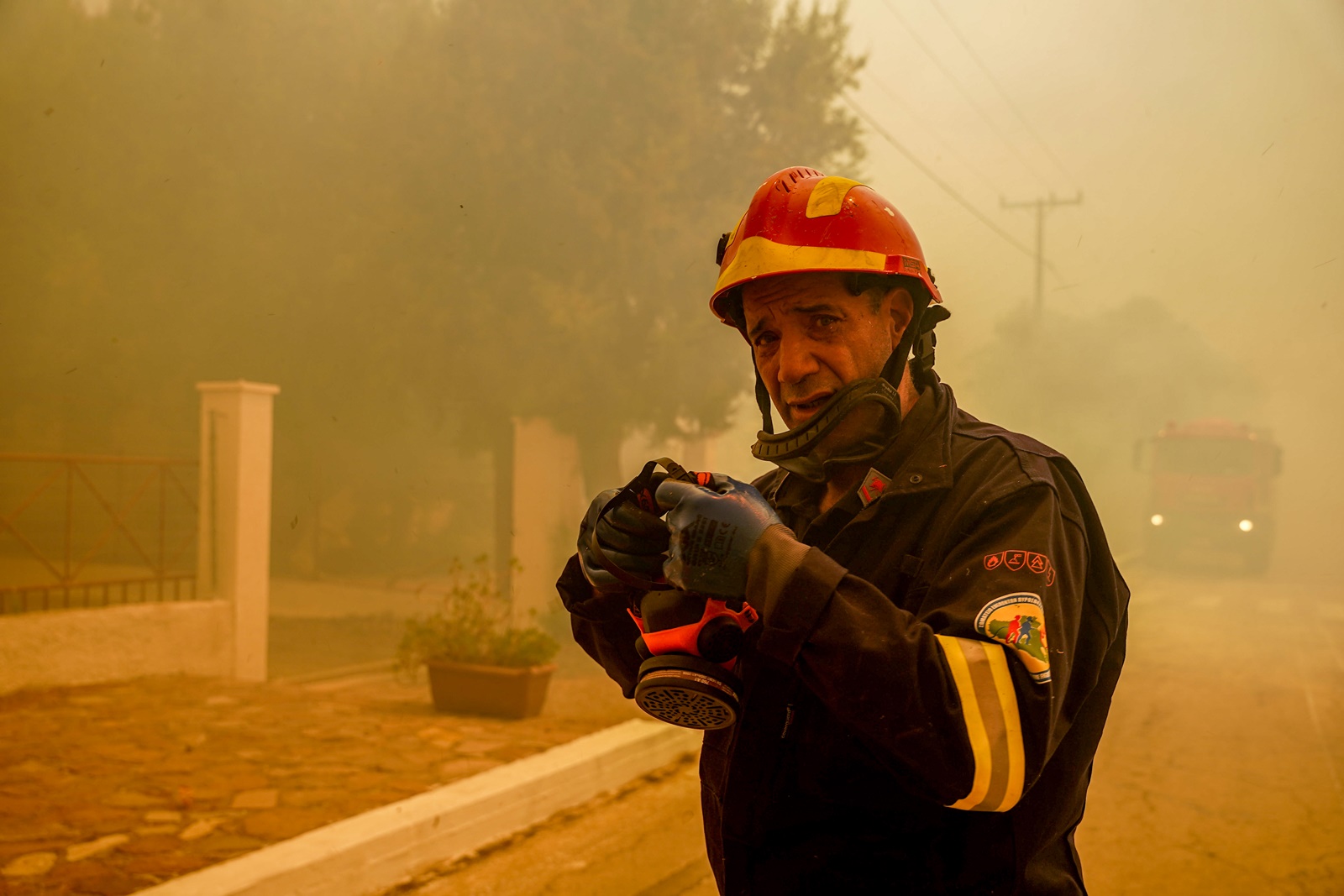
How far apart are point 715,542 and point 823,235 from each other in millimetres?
640

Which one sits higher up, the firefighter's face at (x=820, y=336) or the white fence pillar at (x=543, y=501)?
the firefighter's face at (x=820, y=336)

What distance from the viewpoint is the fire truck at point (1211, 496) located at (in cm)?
1384

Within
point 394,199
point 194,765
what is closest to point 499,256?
point 394,199

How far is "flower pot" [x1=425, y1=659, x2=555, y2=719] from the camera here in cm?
714

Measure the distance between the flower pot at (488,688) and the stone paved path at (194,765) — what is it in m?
0.16

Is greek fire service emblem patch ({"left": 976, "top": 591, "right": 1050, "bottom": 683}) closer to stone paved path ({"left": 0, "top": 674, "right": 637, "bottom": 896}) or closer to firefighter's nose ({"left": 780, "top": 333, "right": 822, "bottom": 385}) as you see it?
firefighter's nose ({"left": 780, "top": 333, "right": 822, "bottom": 385})

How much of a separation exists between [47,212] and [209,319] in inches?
109

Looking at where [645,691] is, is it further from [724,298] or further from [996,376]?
[996,376]

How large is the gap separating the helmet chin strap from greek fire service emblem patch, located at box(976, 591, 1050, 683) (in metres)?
0.46

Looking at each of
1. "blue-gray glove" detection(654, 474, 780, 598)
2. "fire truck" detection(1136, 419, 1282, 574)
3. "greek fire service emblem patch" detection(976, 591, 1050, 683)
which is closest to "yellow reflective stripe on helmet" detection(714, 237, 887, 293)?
"blue-gray glove" detection(654, 474, 780, 598)

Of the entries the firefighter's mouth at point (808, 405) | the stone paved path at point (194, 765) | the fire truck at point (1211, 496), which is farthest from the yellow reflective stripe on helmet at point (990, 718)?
the fire truck at point (1211, 496)

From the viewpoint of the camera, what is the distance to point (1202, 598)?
14.2 meters

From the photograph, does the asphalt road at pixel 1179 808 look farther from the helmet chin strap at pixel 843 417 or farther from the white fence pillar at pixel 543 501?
the white fence pillar at pixel 543 501

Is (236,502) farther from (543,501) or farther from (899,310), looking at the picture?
(899,310)
